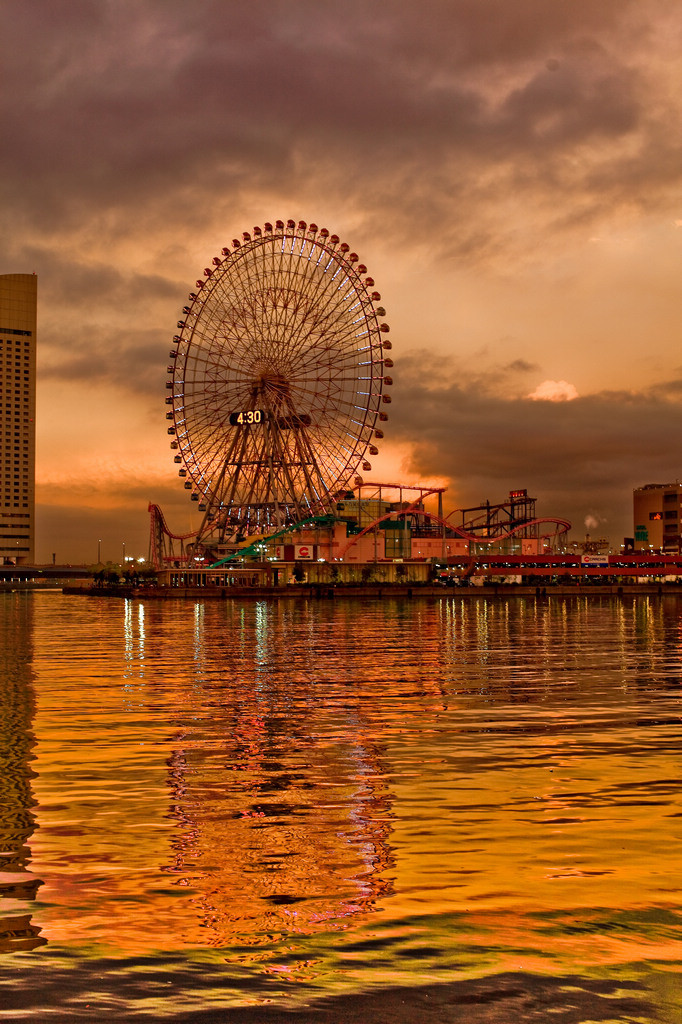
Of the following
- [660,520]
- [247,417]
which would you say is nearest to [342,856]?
[247,417]

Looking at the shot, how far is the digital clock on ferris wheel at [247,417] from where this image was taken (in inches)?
3812

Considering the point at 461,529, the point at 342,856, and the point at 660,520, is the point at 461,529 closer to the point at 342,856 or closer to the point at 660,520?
the point at 660,520

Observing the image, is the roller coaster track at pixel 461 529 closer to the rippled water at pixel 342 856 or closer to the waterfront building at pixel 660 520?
the waterfront building at pixel 660 520

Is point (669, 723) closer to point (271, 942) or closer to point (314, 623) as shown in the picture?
point (271, 942)

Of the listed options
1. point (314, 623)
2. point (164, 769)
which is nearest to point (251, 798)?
point (164, 769)

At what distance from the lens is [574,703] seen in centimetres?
2266

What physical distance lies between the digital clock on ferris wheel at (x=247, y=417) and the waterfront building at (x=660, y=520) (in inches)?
4258

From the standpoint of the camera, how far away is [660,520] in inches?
7500

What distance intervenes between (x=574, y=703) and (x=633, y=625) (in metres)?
39.0

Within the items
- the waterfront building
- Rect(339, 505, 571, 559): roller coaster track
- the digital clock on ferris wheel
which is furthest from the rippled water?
the waterfront building

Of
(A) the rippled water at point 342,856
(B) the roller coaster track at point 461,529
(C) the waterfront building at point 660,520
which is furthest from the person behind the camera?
(C) the waterfront building at point 660,520

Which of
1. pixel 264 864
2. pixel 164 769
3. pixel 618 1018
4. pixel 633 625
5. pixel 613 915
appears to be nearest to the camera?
pixel 618 1018

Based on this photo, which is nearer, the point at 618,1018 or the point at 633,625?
the point at 618,1018

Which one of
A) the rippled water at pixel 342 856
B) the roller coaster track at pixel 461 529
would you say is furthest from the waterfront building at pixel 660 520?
the rippled water at pixel 342 856
